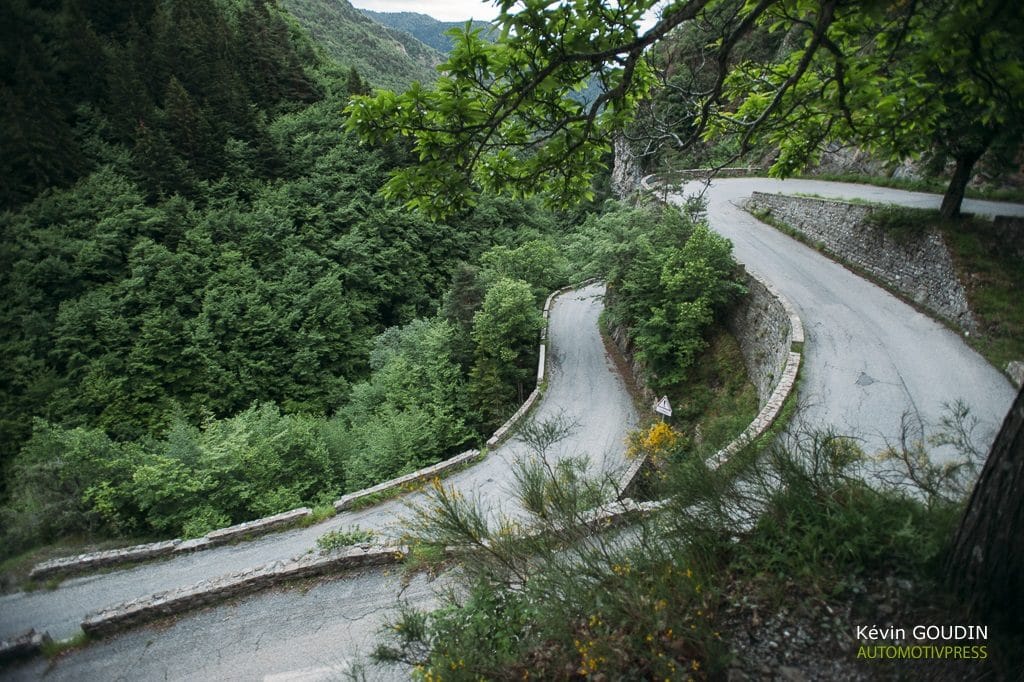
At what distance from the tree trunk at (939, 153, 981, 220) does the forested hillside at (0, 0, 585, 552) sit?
36.7 ft

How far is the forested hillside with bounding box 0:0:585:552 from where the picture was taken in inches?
479

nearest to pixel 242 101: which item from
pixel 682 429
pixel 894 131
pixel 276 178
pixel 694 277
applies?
pixel 276 178

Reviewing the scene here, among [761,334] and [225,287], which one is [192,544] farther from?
[225,287]

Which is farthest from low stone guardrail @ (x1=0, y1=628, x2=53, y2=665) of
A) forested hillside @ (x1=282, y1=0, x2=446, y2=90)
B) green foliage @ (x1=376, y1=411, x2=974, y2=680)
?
forested hillside @ (x1=282, y1=0, x2=446, y2=90)

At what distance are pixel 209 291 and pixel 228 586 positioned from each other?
53.5 ft

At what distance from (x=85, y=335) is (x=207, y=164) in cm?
1139

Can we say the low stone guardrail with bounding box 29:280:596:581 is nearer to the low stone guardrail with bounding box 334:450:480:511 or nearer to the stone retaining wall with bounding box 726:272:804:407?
the low stone guardrail with bounding box 334:450:480:511

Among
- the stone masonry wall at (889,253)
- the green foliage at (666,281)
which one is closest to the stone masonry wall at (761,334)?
the green foliage at (666,281)

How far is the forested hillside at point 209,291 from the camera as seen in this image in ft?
39.9

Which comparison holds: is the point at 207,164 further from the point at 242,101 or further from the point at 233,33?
the point at 233,33

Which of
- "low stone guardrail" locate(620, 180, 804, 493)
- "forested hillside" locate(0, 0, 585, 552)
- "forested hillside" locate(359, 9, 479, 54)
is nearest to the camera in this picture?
"low stone guardrail" locate(620, 180, 804, 493)

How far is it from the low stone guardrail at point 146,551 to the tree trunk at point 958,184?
55.2ft

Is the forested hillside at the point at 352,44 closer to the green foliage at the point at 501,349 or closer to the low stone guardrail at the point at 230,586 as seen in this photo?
the green foliage at the point at 501,349

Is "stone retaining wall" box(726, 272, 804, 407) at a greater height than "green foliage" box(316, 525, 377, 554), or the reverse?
"stone retaining wall" box(726, 272, 804, 407)
